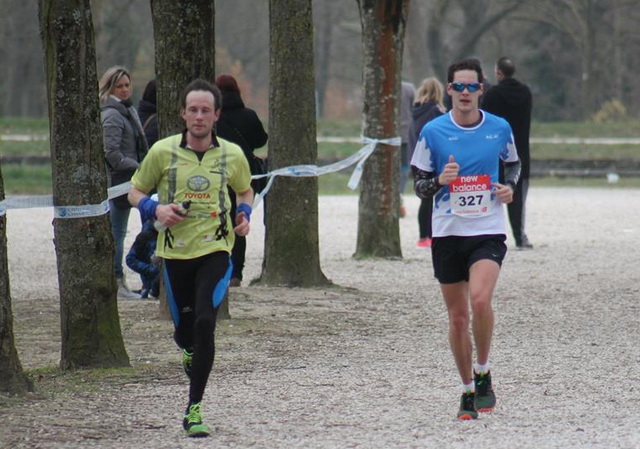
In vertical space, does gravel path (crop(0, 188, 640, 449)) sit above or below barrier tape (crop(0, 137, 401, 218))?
below

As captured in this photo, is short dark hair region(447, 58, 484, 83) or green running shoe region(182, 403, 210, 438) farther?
short dark hair region(447, 58, 484, 83)

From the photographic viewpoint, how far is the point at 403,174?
22922mm

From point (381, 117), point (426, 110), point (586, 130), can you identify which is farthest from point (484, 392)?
point (586, 130)

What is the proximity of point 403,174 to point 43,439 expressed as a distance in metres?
Result: 16.3

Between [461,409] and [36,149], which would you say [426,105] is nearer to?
[461,409]

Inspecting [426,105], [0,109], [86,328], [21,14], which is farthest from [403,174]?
[0,109]

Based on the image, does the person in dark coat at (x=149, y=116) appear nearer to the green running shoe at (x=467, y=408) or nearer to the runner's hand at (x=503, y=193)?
the runner's hand at (x=503, y=193)

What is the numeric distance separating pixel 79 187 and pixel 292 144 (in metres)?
4.88

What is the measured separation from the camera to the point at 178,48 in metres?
10.2

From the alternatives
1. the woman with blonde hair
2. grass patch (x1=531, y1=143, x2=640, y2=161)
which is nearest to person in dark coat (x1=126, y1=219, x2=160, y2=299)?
the woman with blonde hair

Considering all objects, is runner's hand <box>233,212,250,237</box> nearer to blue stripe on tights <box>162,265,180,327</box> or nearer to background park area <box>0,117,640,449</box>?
blue stripe on tights <box>162,265,180,327</box>

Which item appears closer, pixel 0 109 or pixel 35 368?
pixel 35 368

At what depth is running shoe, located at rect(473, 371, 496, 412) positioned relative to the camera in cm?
755

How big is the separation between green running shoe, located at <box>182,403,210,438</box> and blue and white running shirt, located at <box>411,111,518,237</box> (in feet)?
5.24
